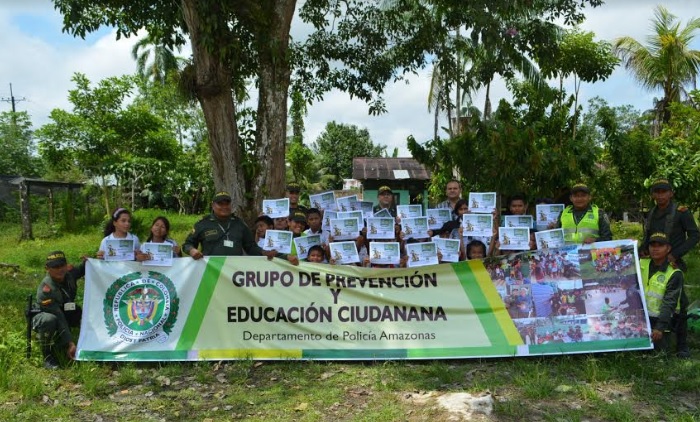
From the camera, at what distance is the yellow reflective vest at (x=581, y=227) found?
237 inches

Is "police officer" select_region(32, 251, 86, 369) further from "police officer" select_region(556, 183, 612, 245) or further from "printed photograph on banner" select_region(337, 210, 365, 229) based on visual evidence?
"police officer" select_region(556, 183, 612, 245)

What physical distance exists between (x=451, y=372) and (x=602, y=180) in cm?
804

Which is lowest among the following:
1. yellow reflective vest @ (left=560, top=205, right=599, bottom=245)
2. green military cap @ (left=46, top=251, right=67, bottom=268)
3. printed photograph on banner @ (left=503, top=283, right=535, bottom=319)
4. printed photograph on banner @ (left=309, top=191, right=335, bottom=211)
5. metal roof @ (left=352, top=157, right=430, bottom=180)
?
printed photograph on banner @ (left=503, top=283, right=535, bottom=319)

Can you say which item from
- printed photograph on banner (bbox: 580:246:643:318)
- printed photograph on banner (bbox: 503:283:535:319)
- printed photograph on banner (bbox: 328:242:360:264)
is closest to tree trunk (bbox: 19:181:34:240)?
printed photograph on banner (bbox: 328:242:360:264)

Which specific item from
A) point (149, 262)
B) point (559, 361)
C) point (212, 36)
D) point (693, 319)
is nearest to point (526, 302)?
point (559, 361)

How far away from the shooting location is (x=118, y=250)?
6004 millimetres

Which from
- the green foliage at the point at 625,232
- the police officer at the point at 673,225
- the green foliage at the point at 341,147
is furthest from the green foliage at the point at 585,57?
the green foliage at the point at 341,147

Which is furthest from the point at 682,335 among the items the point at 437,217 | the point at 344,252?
the point at 344,252

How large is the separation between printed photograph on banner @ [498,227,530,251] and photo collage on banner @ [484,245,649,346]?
135 mm

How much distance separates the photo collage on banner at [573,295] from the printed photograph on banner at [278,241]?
2200 mm

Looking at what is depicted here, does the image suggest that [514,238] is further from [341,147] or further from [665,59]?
[341,147]

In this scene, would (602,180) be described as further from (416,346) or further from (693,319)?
(416,346)

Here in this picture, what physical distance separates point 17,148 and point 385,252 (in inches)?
1287

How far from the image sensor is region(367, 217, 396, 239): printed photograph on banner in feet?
21.0
